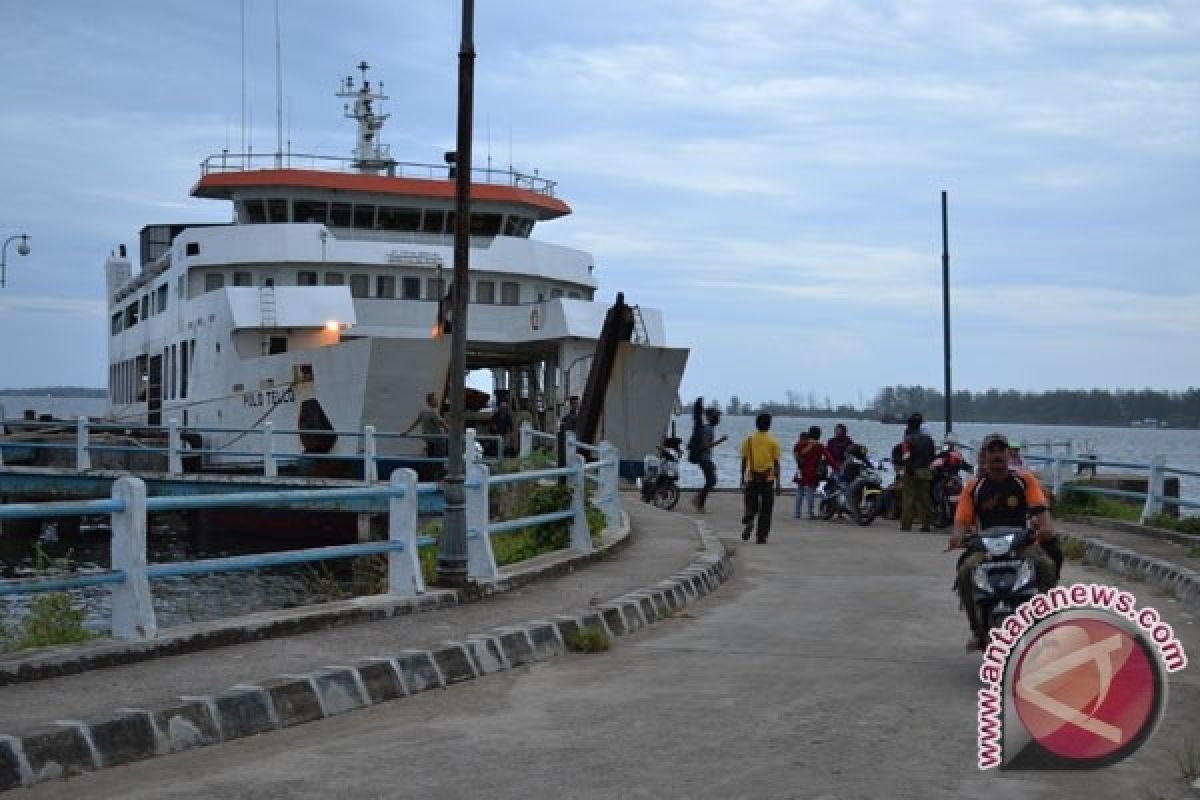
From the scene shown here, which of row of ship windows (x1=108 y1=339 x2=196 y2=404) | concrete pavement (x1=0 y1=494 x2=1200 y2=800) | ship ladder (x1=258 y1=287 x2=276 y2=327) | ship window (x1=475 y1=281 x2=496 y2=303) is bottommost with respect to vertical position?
concrete pavement (x1=0 y1=494 x2=1200 y2=800)

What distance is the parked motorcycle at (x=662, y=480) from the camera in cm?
2250

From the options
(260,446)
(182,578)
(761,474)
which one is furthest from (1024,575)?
(260,446)

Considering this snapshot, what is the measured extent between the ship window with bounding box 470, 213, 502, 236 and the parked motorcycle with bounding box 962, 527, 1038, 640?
74.6 feet

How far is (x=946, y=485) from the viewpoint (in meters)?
19.2

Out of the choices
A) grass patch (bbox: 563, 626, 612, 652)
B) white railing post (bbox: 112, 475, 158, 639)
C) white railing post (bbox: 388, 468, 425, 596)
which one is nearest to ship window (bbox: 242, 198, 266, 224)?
white railing post (bbox: 388, 468, 425, 596)

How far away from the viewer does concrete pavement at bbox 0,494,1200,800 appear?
5641mm

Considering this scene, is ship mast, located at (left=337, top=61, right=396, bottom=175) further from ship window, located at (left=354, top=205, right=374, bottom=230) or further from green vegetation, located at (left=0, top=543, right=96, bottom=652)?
green vegetation, located at (left=0, top=543, right=96, bottom=652)

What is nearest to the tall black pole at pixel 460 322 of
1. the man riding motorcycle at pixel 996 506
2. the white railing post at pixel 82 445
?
the man riding motorcycle at pixel 996 506

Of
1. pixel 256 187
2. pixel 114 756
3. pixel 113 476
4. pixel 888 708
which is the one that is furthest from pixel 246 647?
pixel 256 187

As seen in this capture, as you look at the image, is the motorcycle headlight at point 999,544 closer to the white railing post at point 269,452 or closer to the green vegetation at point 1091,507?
the green vegetation at point 1091,507

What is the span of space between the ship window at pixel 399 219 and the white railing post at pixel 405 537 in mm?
19776

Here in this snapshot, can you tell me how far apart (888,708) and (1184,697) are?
1.60 meters

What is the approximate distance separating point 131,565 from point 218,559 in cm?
208

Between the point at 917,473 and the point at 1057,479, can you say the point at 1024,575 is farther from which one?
the point at 1057,479
